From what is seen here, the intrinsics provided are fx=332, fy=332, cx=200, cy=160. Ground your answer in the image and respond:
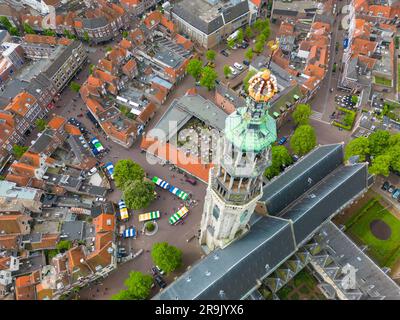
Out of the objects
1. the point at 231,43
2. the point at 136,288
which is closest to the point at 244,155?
the point at 136,288

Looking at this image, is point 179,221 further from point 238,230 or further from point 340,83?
point 340,83

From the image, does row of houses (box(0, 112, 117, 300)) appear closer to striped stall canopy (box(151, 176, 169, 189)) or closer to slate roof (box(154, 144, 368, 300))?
striped stall canopy (box(151, 176, 169, 189))

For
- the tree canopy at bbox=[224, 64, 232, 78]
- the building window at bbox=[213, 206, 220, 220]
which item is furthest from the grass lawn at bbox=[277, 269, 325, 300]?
the tree canopy at bbox=[224, 64, 232, 78]

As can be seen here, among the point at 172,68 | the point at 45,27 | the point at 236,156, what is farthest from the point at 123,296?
the point at 45,27

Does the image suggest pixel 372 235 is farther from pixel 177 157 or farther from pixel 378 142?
pixel 177 157

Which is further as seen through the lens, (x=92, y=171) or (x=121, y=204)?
(x=92, y=171)
